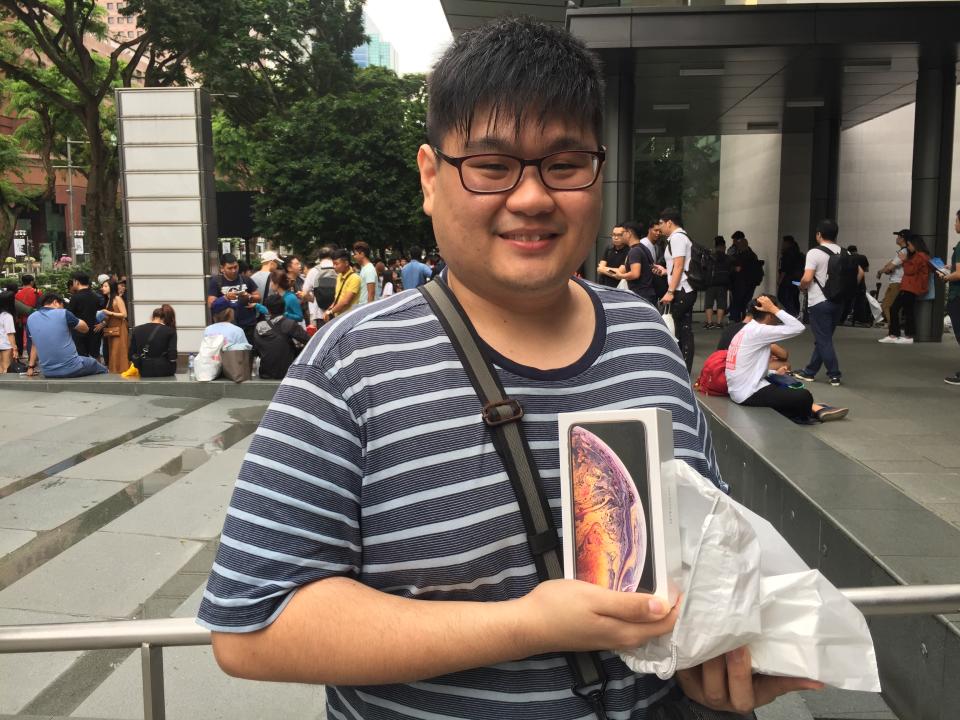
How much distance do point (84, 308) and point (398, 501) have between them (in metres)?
14.0

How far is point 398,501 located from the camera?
3.93ft

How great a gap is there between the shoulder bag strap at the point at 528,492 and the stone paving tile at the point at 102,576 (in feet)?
13.5

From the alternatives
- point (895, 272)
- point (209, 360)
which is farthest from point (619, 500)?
point (895, 272)

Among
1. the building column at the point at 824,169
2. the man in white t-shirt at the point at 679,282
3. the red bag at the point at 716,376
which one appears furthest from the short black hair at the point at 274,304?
the building column at the point at 824,169

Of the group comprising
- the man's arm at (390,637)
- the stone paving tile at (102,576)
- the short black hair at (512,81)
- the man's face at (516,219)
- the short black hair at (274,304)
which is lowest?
the stone paving tile at (102,576)

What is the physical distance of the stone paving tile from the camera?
4840 mm

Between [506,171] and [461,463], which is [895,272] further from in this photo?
[461,463]

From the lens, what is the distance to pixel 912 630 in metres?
3.39

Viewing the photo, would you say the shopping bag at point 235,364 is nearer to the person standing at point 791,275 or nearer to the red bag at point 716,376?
the red bag at point 716,376

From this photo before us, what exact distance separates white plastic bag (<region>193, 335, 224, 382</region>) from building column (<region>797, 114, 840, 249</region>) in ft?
43.8

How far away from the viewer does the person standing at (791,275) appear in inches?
688

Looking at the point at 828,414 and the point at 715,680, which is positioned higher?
the point at 715,680

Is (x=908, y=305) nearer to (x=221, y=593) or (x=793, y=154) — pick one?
(x=793, y=154)

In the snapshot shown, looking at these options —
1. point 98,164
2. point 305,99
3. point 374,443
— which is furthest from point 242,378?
point 305,99
